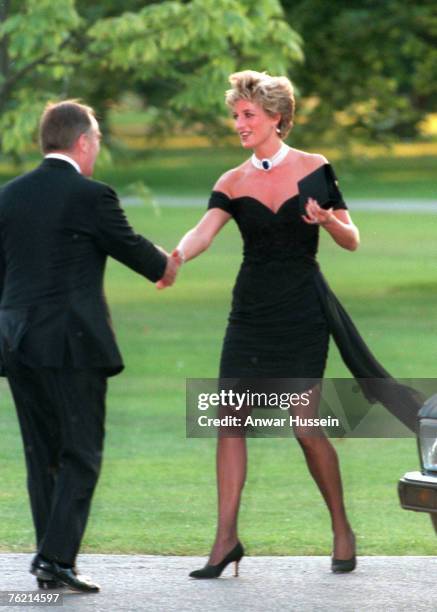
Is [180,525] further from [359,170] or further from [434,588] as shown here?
[359,170]

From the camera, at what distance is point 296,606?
247 inches

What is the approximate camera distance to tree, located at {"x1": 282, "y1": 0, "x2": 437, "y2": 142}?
2414cm

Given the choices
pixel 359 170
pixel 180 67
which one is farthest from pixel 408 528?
pixel 359 170

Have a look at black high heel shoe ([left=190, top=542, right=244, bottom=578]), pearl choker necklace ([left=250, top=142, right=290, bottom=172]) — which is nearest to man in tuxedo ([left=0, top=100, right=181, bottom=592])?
black high heel shoe ([left=190, top=542, right=244, bottom=578])

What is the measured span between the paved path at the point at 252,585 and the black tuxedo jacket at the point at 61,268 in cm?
82

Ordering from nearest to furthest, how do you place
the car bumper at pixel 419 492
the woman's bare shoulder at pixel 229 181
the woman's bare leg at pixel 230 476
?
the car bumper at pixel 419 492
the woman's bare leg at pixel 230 476
the woman's bare shoulder at pixel 229 181

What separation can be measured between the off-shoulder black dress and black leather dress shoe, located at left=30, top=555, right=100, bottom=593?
3.28 ft

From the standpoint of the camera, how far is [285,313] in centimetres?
698

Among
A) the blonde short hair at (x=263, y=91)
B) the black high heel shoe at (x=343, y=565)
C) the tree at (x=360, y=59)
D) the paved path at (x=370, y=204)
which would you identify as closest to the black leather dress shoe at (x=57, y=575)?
the black high heel shoe at (x=343, y=565)

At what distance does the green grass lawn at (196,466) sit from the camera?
314 inches

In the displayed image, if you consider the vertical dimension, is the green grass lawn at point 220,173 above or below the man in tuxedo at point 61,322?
above

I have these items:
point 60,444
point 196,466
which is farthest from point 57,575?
point 196,466

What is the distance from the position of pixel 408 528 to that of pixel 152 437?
135 inches

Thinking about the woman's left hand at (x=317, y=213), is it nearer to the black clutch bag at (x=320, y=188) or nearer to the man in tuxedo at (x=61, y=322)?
the black clutch bag at (x=320, y=188)
